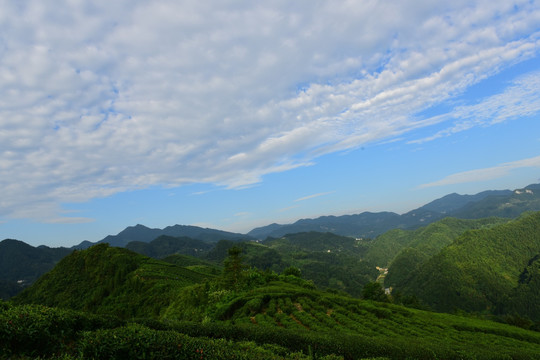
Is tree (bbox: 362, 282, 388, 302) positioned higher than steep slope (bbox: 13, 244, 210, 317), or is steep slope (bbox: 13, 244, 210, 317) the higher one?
steep slope (bbox: 13, 244, 210, 317)

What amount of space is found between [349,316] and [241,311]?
15.7 m

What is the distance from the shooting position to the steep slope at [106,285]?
65.4 metres

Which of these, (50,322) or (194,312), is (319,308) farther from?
(50,322)

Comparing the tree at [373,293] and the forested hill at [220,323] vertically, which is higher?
the forested hill at [220,323]

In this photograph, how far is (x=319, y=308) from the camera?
1572 inches

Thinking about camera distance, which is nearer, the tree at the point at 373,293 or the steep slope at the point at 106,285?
the steep slope at the point at 106,285

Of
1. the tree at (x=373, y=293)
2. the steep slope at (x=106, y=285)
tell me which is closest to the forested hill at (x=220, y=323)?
the steep slope at (x=106, y=285)

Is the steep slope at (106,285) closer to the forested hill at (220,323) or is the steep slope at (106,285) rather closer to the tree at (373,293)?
the forested hill at (220,323)

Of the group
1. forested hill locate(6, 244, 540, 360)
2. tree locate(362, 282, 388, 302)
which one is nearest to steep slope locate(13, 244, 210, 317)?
forested hill locate(6, 244, 540, 360)

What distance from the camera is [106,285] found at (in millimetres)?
76125

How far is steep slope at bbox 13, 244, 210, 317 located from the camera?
215ft

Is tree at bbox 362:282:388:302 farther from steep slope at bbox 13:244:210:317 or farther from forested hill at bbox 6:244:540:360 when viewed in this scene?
steep slope at bbox 13:244:210:317

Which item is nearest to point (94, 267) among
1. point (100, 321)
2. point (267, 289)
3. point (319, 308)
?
point (267, 289)

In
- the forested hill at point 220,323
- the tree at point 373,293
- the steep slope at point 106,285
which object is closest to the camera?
the forested hill at point 220,323
